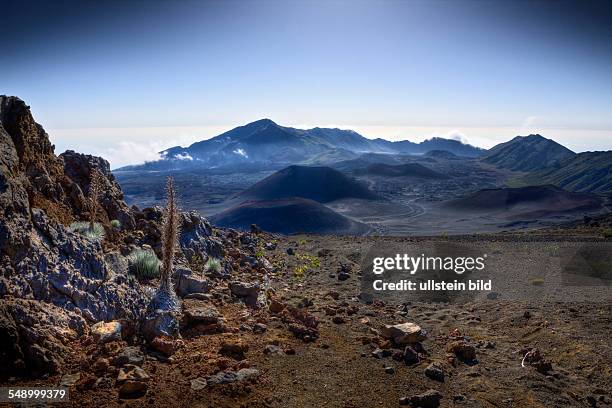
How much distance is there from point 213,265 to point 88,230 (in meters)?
3.12

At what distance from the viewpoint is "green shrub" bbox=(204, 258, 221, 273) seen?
9.06m

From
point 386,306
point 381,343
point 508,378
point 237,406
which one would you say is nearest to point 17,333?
point 237,406

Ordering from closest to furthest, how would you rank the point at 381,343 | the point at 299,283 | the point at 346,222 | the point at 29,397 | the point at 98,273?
the point at 29,397, the point at 98,273, the point at 381,343, the point at 299,283, the point at 346,222

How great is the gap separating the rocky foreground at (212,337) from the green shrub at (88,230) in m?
0.17

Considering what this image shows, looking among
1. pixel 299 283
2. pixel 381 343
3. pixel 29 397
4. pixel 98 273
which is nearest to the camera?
pixel 29 397

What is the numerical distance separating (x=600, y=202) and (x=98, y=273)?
84689mm

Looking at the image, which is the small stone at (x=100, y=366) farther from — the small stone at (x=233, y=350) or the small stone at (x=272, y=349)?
the small stone at (x=272, y=349)

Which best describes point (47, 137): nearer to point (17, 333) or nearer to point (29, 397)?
point (17, 333)

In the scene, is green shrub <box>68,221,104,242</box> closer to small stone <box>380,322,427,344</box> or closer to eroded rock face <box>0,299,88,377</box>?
eroded rock face <box>0,299,88,377</box>

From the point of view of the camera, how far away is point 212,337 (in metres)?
5.71

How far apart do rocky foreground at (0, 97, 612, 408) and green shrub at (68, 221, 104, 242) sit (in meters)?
0.17

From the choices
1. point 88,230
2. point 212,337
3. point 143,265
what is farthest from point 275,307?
point 88,230

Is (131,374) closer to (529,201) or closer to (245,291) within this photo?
(245,291)

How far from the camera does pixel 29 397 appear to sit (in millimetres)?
3898
